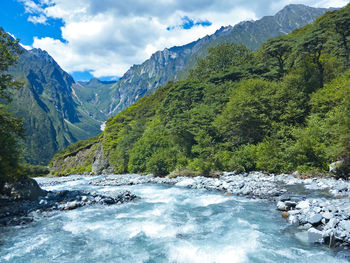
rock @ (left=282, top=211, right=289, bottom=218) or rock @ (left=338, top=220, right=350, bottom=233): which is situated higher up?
rock @ (left=338, top=220, right=350, bottom=233)

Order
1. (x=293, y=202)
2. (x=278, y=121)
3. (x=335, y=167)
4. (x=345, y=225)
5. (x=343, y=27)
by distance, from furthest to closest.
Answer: (x=343, y=27) → (x=278, y=121) → (x=335, y=167) → (x=293, y=202) → (x=345, y=225)

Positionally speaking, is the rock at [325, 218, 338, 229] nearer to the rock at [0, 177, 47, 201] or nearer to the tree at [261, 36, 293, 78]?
the rock at [0, 177, 47, 201]

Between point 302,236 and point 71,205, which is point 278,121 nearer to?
point 302,236

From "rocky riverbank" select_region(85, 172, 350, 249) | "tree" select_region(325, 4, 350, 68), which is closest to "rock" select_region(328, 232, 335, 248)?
"rocky riverbank" select_region(85, 172, 350, 249)

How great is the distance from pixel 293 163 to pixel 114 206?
17809 mm

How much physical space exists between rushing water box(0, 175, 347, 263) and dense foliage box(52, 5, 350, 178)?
9.53 metres

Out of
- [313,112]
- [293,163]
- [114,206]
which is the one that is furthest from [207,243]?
[313,112]

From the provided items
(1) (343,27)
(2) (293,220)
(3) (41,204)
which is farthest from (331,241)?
A: (1) (343,27)

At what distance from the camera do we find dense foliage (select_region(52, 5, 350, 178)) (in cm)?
1956

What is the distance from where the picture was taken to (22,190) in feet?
54.9

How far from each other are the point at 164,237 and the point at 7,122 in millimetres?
14435

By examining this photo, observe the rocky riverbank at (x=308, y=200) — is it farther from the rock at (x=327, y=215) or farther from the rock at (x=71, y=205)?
the rock at (x=71, y=205)

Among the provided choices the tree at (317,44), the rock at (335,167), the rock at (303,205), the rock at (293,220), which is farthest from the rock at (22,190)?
the tree at (317,44)

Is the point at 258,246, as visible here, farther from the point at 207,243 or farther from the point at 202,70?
the point at 202,70
